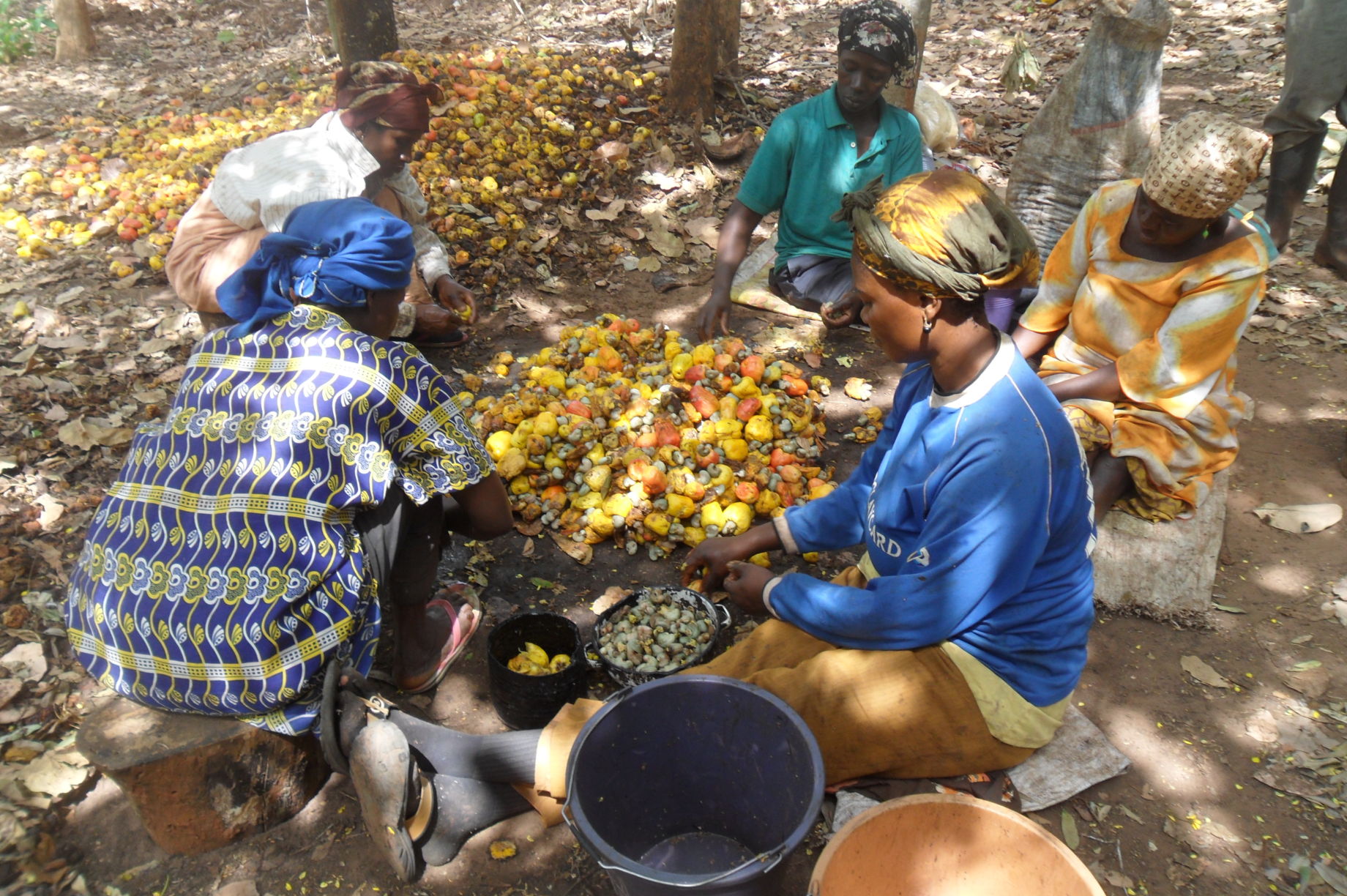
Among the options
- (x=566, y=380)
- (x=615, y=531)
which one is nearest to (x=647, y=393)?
(x=566, y=380)

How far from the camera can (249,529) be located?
2.24 meters

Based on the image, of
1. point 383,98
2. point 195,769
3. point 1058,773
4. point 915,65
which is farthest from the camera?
point 915,65

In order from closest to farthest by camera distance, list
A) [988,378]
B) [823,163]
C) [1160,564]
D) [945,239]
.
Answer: [945,239] < [988,378] < [1160,564] < [823,163]

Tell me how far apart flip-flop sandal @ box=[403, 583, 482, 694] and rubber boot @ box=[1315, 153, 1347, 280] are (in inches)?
212

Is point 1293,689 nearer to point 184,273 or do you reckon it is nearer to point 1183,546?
point 1183,546

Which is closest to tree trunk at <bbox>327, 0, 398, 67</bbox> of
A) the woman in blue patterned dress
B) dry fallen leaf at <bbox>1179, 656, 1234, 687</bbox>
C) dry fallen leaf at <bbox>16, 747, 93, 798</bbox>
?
the woman in blue patterned dress

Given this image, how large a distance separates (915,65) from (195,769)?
553 centimetres

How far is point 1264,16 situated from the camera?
8.54 metres

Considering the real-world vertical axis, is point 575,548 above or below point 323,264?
below

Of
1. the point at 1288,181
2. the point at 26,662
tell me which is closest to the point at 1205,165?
the point at 1288,181

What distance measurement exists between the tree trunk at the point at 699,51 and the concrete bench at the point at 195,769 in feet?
19.2

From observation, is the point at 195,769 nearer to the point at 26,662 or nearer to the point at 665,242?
the point at 26,662

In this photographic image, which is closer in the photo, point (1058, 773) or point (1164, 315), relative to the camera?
point (1058, 773)

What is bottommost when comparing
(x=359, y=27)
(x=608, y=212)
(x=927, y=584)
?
(x=608, y=212)
